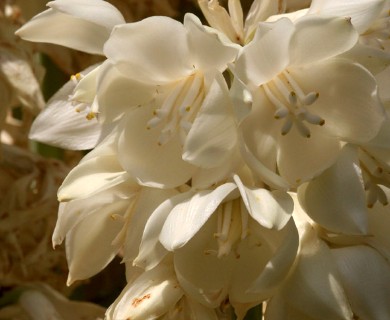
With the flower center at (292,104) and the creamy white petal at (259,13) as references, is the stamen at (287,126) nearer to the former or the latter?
the flower center at (292,104)

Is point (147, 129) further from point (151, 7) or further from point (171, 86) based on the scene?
point (151, 7)

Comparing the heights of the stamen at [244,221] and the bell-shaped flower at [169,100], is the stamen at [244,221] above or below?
below

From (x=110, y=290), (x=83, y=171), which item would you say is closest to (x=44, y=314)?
(x=110, y=290)

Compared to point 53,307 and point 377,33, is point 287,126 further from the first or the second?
point 53,307

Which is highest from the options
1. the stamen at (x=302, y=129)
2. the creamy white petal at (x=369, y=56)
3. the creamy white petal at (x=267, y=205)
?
the creamy white petal at (x=369, y=56)

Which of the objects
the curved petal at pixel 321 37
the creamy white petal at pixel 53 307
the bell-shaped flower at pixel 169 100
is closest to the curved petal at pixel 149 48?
the bell-shaped flower at pixel 169 100

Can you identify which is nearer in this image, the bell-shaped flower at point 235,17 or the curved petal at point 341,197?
the curved petal at point 341,197

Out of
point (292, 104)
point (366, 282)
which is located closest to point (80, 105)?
point (292, 104)

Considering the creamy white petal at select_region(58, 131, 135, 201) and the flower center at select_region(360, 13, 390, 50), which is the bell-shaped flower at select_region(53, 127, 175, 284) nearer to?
the creamy white petal at select_region(58, 131, 135, 201)
